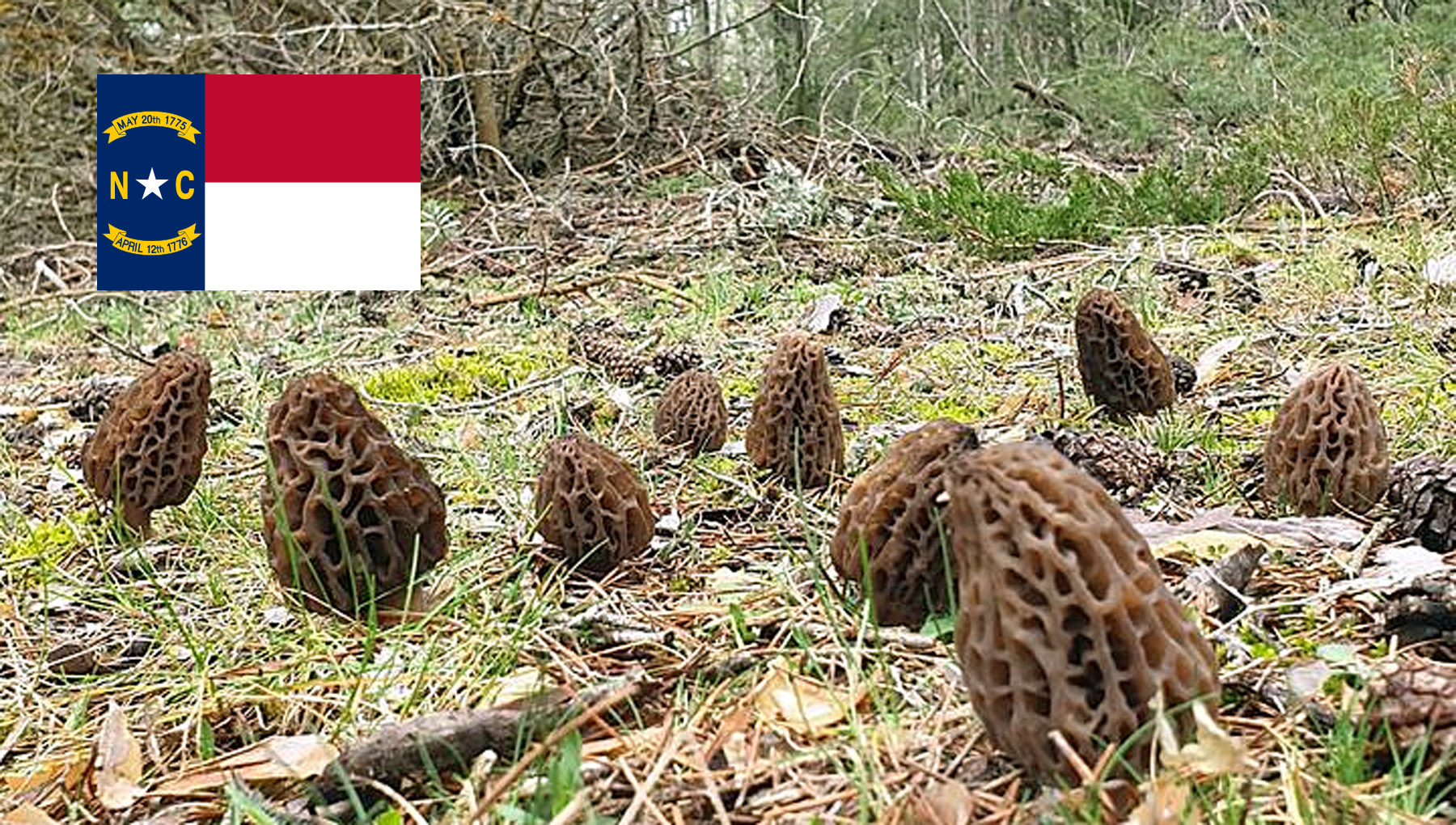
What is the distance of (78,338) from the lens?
25.4 feet

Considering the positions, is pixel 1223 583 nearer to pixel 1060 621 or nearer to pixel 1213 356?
pixel 1060 621

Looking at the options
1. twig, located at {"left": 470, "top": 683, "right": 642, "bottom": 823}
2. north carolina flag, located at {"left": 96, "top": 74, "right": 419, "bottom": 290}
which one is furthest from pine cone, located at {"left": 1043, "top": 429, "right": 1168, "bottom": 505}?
north carolina flag, located at {"left": 96, "top": 74, "right": 419, "bottom": 290}

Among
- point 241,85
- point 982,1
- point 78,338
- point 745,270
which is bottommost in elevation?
point 78,338

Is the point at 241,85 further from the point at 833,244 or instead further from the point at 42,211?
the point at 833,244

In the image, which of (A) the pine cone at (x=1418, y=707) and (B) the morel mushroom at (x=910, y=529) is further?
(B) the morel mushroom at (x=910, y=529)

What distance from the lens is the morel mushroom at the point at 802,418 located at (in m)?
3.51

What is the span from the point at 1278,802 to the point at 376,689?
1.45 m

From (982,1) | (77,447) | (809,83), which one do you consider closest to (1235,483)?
(77,447)

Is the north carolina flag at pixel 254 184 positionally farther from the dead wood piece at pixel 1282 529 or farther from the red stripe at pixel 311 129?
the dead wood piece at pixel 1282 529

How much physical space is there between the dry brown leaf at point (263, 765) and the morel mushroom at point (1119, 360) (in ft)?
8.03

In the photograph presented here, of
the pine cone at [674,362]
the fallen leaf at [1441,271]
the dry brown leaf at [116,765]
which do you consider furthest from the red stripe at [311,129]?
the dry brown leaf at [116,765]

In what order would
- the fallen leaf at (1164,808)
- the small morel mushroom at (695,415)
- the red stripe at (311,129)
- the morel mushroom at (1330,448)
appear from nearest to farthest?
the fallen leaf at (1164,808) → the morel mushroom at (1330,448) → the small morel mushroom at (695,415) → the red stripe at (311,129)

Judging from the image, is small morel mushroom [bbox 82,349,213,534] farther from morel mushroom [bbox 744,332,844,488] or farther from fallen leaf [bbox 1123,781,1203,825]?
fallen leaf [bbox 1123,781,1203,825]

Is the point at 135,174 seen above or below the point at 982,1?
below
